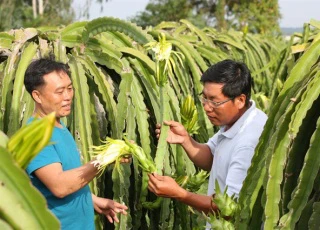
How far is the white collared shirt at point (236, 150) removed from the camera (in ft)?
7.25

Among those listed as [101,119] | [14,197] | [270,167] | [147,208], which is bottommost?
[147,208]

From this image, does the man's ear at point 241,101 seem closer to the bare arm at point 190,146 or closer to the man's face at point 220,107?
the man's face at point 220,107

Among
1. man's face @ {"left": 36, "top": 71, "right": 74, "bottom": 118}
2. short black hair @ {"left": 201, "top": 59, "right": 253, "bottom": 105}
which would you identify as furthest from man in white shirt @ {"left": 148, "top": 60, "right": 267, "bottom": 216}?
man's face @ {"left": 36, "top": 71, "right": 74, "bottom": 118}

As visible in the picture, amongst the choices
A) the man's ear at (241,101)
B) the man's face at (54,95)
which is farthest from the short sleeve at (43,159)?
the man's ear at (241,101)

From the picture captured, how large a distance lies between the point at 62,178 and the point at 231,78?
2.66 ft

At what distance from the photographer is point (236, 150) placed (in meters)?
2.27

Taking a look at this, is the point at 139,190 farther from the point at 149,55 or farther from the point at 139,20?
the point at 139,20

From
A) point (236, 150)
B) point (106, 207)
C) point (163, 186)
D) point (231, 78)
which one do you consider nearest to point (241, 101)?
point (231, 78)

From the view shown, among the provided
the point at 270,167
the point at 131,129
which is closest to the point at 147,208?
the point at 131,129

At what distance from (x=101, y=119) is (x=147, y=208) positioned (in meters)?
0.47

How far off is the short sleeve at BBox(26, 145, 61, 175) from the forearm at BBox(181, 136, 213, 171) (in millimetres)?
700

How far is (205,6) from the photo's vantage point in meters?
27.4

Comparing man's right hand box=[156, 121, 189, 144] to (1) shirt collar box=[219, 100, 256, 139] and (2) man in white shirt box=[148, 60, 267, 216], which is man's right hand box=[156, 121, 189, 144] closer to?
(2) man in white shirt box=[148, 60, 267, 216]

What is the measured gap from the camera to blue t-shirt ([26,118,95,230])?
2023 mm
